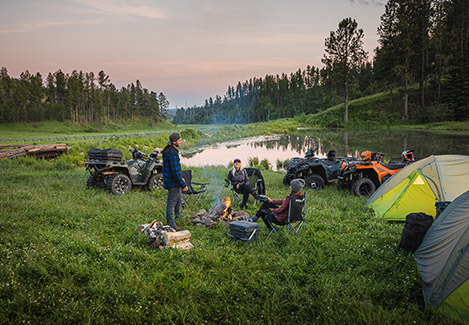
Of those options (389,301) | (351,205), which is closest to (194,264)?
(389,301)

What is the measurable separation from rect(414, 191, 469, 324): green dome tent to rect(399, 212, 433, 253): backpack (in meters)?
0.36

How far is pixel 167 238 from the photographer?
17.3 ft

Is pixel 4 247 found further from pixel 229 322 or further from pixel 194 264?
pixel 229 322

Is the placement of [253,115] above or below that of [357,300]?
above

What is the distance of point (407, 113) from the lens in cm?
4344

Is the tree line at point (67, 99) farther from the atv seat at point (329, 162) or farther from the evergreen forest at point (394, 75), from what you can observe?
the atv seat at point (329, 162)

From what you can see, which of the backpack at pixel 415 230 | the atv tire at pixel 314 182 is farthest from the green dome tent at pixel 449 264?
the atv tire at pixel 314 182

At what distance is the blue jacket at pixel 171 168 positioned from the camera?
20.2 feet

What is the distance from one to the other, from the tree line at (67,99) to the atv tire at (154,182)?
66536 mm

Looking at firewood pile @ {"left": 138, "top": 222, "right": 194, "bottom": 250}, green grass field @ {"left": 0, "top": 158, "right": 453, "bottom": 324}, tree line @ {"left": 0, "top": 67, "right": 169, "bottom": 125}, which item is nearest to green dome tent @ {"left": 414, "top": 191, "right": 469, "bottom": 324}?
green grass field @ {"left": 0, "top": 158, "right": 453, "bottom": 324}

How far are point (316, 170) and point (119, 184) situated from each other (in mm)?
7272

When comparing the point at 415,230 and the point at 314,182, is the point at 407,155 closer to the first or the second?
the point at 314,182

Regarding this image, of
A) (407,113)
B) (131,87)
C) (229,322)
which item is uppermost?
(131,87)

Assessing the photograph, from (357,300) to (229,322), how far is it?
1.69m
